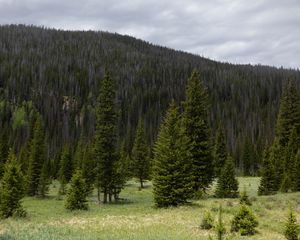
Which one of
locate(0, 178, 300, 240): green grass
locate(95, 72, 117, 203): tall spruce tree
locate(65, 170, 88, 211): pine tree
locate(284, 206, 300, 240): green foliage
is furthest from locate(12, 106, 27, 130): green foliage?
locate(284, 206, 300, 240): green foliage

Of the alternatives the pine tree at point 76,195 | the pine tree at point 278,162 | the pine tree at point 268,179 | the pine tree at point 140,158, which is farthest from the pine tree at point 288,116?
the pine tree at point 76,195

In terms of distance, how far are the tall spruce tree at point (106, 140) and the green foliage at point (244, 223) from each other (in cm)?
2435

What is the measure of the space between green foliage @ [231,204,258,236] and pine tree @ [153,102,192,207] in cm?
1126

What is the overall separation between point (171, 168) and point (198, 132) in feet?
25.4

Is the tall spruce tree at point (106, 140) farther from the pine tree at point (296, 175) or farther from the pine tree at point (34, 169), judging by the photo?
the pine tree at point (296, 175)

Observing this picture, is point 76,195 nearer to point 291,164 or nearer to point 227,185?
point 227,185

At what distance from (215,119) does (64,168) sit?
123 m

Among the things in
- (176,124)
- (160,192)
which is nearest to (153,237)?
(160,192)

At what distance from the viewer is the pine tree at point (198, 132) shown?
42.1m

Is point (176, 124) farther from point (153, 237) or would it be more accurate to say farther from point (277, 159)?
point (277, 159)

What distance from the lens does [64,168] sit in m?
76.1

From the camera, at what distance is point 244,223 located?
23.4 meters

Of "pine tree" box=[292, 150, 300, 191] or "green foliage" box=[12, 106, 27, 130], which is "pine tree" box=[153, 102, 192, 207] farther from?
"green foliage" box=[12, 106, 27, 130]

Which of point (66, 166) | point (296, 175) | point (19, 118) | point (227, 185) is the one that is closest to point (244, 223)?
point (227, 185)
